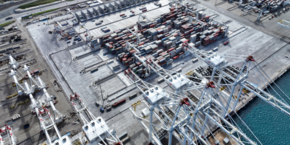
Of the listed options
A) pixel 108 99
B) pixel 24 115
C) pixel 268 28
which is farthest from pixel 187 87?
pixel 268 28

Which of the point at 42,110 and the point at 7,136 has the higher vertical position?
the point at 42,110

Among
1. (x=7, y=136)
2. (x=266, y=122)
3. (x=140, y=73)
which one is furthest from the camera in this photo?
(x=140, y=73)

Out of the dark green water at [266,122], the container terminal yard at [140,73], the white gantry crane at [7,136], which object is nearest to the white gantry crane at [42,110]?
the container terminal yard at [140,73]

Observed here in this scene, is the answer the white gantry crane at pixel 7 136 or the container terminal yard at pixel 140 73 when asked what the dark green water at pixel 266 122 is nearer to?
the container terminal yard at pixel 140 73

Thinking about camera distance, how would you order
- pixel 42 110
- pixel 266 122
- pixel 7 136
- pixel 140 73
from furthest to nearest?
pixel 140 73
pixel 266 122
pixel 42 110
pixel 7 136

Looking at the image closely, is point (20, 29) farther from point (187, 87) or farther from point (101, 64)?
point (187, 87)

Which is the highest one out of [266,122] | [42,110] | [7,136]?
[42,110]

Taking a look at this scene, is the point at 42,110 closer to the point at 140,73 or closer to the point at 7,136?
the point at 7,136

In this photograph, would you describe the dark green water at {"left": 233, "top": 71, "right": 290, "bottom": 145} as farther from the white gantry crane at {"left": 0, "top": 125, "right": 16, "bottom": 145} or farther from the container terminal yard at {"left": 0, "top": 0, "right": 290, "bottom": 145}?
the white gantry crane at {"left": 0, "top": 125, "right": 16, "bottom": 145}

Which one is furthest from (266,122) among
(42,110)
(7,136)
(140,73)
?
(7,136)
